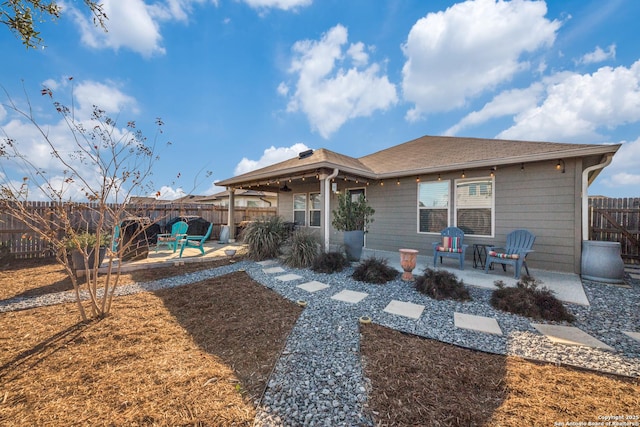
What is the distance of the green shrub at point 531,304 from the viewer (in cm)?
295

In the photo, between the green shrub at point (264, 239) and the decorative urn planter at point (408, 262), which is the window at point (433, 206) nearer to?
the decorative urn planter at point (408, 262)

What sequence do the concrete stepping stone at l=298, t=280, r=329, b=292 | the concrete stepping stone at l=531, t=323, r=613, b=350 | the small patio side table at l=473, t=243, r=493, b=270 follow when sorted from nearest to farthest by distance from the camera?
1. the concrete stepping stone at l=531, t=323, r=613, b=350
2. the concrete stepping stone at l=298, t=280, r=329, b=292
3. the small patio side table at l=473, t=243, r=493, b=270

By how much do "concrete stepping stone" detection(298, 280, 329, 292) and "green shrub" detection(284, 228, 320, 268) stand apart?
102cm

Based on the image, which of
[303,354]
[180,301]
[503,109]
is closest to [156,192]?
[180,301]

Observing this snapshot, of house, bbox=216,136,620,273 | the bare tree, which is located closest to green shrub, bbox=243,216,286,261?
house, bbox=216,136,620,273

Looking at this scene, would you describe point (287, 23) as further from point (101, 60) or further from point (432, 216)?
point (432, 216)

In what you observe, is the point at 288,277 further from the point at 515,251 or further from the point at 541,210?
the point at 541,210

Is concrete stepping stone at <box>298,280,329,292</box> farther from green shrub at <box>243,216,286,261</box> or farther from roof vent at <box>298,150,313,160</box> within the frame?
roof vent at <box>298,150,313,160</box>

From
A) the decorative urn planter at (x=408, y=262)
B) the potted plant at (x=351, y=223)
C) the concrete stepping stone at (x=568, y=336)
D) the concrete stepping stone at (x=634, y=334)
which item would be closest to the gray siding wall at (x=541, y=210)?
the potted plant at (x=351, y=223)

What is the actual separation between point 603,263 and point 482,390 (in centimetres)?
473

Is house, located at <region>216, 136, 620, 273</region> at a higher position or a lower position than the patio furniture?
higher

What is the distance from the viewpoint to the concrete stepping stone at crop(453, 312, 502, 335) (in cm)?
262

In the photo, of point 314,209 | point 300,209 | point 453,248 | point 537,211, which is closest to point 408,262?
point 453,248

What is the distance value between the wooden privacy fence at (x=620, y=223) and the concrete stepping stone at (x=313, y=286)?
7.37 m
